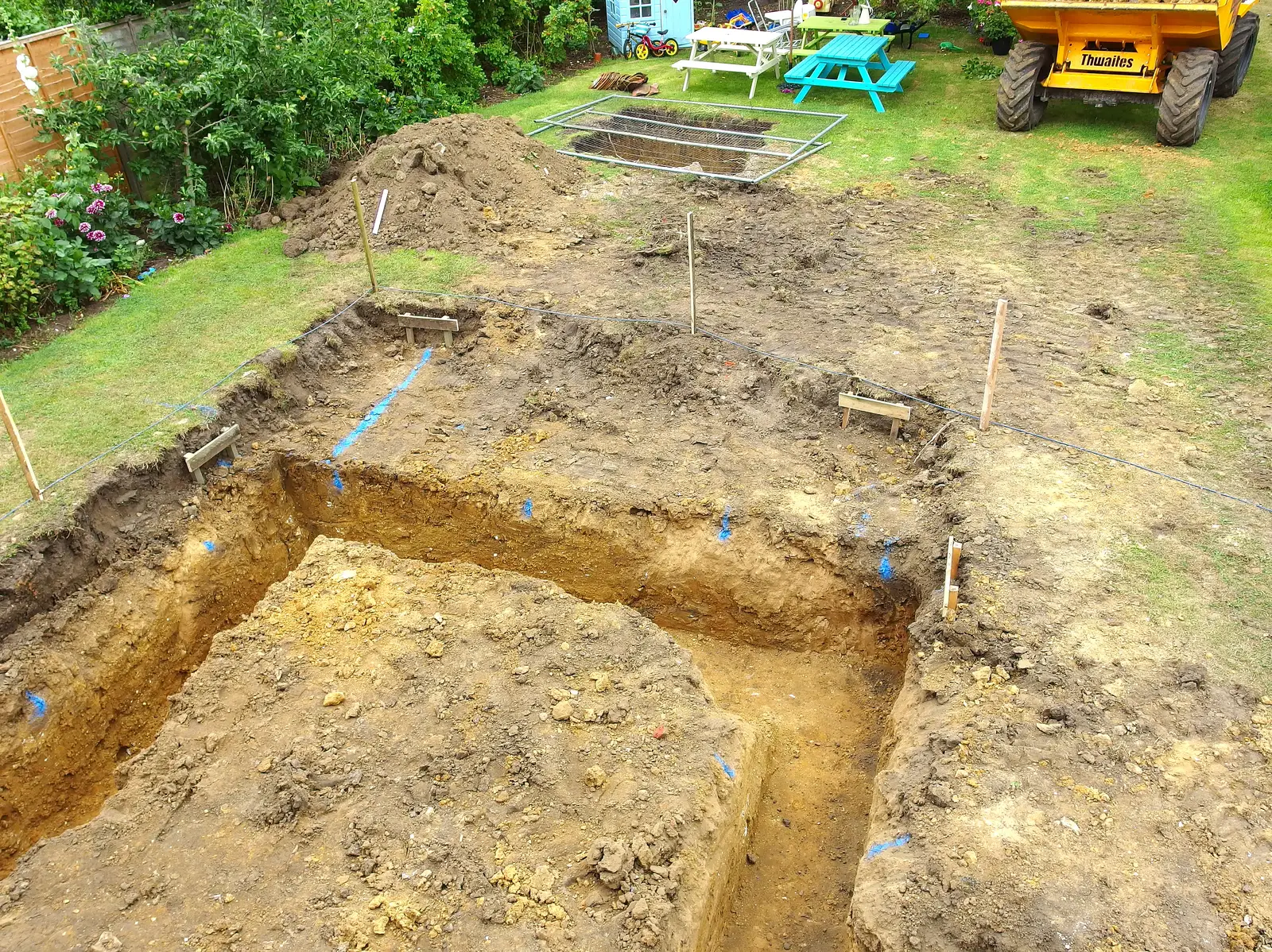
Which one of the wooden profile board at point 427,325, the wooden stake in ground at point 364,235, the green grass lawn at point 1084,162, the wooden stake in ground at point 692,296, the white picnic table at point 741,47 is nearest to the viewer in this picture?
the wooden stake in ground at point 692,296

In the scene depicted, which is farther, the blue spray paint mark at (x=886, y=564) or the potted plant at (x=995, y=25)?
the potted plant at (x=995, y=25)

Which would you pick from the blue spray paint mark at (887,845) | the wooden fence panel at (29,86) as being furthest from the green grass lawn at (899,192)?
the blue spray paint mark at (887,845)

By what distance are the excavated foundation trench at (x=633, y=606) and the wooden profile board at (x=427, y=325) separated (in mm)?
2056

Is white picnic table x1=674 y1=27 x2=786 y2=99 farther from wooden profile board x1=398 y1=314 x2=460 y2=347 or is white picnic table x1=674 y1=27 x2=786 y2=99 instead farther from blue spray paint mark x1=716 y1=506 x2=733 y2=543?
blue spray paint mark x1=716 y1=506 x2=733 y2=543

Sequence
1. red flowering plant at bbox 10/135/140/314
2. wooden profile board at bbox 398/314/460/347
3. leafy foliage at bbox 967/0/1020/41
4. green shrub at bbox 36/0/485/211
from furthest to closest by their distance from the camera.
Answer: leafy foliage at bbox 967/0/1020/41 < green shrub at bbox 36/0/485/211 < wooden profile board at bbox 398/314/460/347 < red flowering plant at bbox 10/135/140/314

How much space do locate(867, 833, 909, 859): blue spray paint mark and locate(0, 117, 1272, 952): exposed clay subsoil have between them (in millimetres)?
36

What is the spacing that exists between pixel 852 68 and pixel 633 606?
1159 cm

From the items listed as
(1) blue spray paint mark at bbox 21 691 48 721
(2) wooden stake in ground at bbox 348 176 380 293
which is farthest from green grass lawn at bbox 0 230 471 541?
(1) blue spray paint mark at bbox 21 691 48 721

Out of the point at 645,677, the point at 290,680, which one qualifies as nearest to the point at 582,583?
the point at 645,677

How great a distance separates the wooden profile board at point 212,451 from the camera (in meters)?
7.31

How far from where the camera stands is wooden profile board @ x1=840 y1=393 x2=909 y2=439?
7391mm

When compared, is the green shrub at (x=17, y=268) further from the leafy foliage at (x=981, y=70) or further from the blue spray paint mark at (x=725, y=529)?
the leafy foliage at (x=981, y=70)

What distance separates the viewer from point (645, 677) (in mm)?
5859

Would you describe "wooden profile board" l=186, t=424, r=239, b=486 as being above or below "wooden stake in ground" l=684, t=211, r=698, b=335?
below
